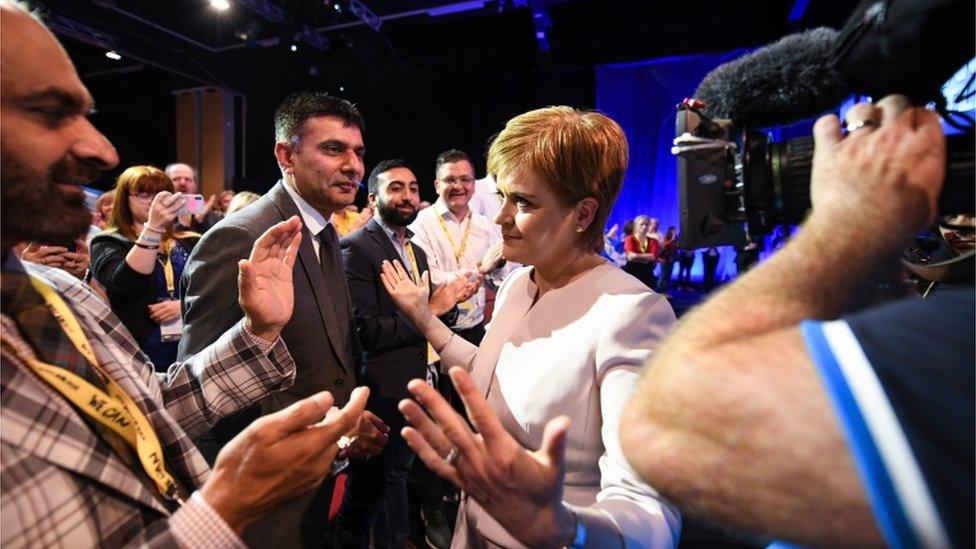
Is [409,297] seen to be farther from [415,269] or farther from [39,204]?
[39,204]

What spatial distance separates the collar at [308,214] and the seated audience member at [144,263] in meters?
0.90

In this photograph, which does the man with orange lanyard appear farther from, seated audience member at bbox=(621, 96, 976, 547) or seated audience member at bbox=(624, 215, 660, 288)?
seated audience member at bbox=(624, 215, 660, 288)

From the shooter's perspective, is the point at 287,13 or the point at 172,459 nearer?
the point at 172,459

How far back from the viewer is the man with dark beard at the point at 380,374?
8.48 ft

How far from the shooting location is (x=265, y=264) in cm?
145

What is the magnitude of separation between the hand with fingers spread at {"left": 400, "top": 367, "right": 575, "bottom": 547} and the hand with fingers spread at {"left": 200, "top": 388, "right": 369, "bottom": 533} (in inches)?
9.9

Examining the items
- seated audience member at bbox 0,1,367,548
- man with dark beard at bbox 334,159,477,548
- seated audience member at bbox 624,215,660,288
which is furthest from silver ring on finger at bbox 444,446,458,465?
seated audience member at bbox 624,215,660,288

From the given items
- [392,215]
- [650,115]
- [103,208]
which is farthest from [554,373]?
[650,115]

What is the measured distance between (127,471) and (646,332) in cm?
100

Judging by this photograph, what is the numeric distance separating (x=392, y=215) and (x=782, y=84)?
2.57m

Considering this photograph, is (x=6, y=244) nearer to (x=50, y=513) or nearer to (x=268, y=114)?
(x=50, y=513)

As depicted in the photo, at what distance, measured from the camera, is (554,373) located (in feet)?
3.96

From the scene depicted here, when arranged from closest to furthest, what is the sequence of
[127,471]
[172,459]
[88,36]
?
[127,471], [172,459], [88,36]

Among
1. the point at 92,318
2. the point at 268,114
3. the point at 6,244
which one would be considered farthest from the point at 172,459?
the point at 268,114
